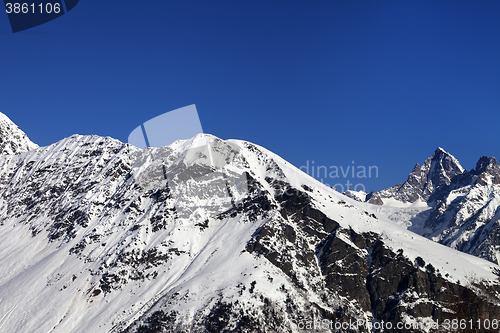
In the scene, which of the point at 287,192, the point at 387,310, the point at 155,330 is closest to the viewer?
the point at 155,330

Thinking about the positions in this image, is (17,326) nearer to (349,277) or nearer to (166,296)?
(166,296)

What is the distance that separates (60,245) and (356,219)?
141m

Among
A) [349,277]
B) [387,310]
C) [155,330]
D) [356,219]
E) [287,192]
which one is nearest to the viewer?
[155,330]

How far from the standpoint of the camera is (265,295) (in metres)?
140

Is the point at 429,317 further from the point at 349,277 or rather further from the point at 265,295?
the point at 265,295

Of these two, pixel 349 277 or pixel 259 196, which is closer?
pixel 349 277

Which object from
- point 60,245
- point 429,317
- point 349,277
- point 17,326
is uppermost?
A: point 60,245

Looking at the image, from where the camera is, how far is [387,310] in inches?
5738

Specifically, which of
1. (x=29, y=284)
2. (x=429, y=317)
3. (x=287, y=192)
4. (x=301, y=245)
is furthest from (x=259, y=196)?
(x=29, y=284)

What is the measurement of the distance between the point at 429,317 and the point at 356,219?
5643 centimetres

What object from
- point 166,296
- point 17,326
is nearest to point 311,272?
point 166,296

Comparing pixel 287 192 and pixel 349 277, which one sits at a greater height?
pixel 287 192

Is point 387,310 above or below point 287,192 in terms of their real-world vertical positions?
below

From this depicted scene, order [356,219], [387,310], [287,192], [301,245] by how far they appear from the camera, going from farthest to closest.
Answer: [287,192] → [356,219] → [301,245] → [387,310]
